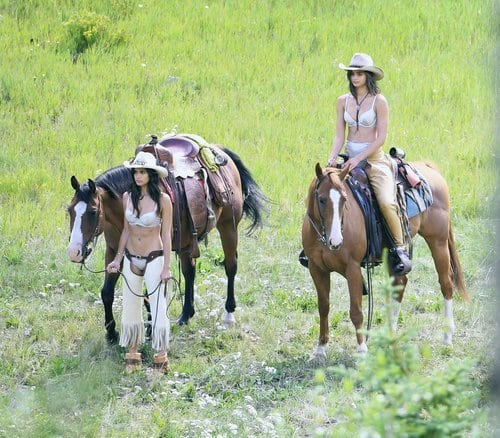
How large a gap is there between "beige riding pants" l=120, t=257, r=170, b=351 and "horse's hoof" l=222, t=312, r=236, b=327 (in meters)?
1.32

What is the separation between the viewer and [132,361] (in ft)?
26.1

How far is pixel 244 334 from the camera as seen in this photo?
29.3 feet

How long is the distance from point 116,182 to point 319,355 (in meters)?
2.23

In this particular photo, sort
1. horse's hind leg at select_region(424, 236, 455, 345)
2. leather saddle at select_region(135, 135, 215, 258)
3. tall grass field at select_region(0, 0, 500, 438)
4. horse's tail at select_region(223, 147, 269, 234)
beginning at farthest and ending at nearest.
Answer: horse's tail at select_region(223, 147, 269, 234) < horse's hind leg at select_region(424, 236, 455, 345) < leather saddle at select_region(135, 135, 215, 258) < tall grass field at select_region(0, 0, 500, 438)

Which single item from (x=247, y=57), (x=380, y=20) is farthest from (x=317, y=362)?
(x=380, y=20)

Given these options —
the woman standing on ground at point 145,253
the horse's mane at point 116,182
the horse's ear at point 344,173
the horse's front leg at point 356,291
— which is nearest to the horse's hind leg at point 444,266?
the horse's front leg at point 356,291

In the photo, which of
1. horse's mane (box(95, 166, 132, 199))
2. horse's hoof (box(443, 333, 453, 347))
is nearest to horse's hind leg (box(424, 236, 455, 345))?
horse's hoof (box(443, 333, 453, 347))

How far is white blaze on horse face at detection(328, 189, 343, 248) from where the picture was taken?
24.7ft

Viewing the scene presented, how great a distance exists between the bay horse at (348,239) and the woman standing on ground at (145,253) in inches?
47.1

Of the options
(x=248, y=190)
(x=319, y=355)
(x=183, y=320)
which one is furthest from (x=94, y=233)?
(x=248, y=190)

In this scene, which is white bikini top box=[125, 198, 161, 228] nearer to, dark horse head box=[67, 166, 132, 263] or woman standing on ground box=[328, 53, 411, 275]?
dark horse head box=[67, 166, 132, 263]

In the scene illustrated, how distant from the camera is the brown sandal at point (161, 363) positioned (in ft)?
26.0

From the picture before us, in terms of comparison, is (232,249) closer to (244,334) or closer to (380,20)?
(244,334)

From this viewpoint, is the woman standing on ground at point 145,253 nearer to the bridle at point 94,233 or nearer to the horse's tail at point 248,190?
the bridle at point 94,233
